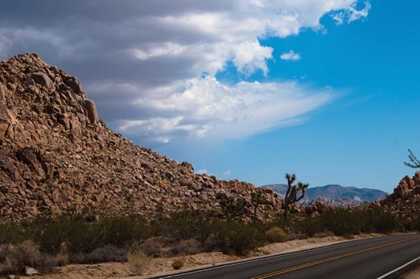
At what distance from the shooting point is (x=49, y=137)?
7238cm

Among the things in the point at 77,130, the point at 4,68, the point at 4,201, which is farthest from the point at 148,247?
the point at 4,68

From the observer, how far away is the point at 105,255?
2192 centimetres

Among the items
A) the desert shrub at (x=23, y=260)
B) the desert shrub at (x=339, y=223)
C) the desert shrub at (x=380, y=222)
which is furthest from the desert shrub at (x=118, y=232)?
the desert shrub at (x=380, y=222)

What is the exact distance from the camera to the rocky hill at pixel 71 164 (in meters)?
62.2

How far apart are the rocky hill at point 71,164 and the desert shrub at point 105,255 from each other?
120 ft

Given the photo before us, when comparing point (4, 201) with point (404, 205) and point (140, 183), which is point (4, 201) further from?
point (404, 205)

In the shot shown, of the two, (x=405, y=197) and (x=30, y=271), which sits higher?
(x=405, y=197)

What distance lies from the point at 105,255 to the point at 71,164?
166ft

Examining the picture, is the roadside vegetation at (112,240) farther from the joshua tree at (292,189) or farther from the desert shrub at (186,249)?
the joshua tree at (292,189)

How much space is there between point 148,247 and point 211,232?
5.22m

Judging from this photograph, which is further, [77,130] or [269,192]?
[269,192]

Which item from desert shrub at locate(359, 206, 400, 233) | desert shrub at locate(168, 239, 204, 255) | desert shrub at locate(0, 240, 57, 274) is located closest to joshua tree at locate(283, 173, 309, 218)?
desert shrub at locate(359, 206, 400, 233)

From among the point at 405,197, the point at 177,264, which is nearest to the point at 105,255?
the point at 177,264

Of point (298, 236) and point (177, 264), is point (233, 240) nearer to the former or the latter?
point (177, 264)
